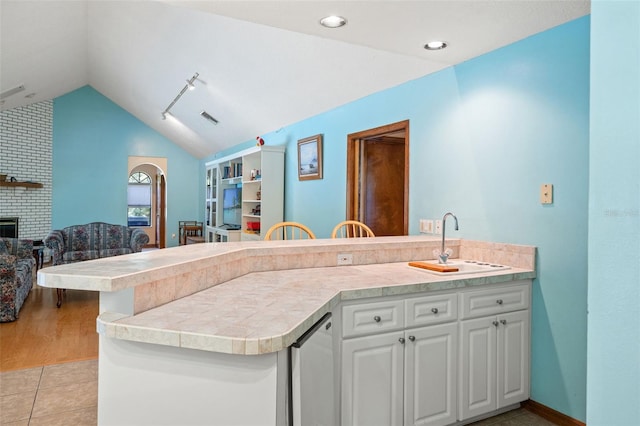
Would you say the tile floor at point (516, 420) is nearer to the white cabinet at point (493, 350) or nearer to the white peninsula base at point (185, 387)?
the white cabinet at point (493, 350)

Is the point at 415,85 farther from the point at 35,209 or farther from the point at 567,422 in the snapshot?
the point at 35,209

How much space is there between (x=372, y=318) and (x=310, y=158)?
3.32m

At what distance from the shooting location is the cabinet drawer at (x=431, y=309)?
214cm

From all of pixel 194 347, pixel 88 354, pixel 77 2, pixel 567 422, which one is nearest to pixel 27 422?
pixel 88 354

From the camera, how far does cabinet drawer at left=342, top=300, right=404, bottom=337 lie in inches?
77.2

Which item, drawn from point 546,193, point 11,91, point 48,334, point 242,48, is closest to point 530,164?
point 546,193

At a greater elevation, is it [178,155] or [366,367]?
[178,155]

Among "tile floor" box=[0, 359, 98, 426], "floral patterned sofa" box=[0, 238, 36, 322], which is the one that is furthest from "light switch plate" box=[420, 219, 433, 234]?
"floral patterned sofa" box=[0, 238, 36, 322]

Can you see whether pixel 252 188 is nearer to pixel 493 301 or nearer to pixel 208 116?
pixel 208 116

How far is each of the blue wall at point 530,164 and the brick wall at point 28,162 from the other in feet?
25.1

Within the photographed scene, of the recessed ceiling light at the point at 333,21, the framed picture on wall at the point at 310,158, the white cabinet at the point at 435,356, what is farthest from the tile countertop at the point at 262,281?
the framed picture on wall at the point at 310,158

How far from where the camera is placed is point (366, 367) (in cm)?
199

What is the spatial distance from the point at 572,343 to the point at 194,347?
87.3 inches

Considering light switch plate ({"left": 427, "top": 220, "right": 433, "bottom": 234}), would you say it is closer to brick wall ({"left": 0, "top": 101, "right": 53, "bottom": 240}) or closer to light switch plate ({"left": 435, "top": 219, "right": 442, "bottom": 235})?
light switch plate ({"left": 435, "top": 219, "right": 442, "bottom": 235})
